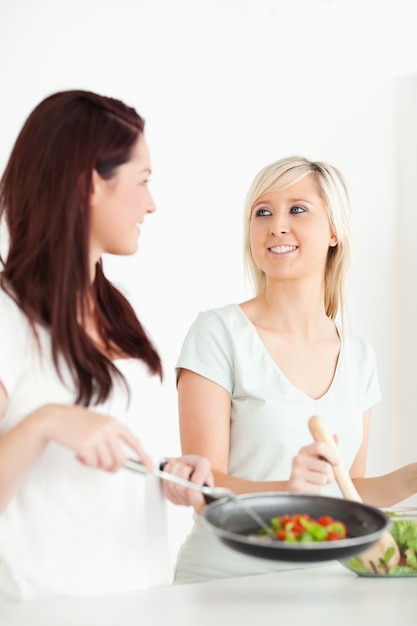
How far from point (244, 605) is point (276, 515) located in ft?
0.52

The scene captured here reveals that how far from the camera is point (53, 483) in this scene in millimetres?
1524

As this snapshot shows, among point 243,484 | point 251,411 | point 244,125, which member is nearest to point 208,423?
point 251,411

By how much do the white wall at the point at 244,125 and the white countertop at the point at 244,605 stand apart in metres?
2.29

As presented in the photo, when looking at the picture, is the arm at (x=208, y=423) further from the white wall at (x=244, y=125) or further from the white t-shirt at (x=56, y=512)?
the white wall at (x=244, y=125)

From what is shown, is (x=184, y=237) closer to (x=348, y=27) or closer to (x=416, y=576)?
(x=348, y=27)

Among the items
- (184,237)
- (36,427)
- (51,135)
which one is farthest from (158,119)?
(36,427)

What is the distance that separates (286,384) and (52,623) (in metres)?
0.94

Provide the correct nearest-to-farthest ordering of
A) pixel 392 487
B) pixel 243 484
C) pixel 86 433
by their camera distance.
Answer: pixel 86 433
pixel 243 484
pixel 392 487

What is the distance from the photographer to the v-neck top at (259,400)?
209 centimetres

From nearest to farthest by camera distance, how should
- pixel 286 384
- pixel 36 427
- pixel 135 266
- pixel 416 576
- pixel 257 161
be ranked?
pixel 36 427
pixel 416 576
pixel 286 384
pixel 135 266
pixel 257 161

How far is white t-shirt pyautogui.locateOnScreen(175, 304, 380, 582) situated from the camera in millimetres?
2076

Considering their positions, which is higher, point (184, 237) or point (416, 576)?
point (184, 237)

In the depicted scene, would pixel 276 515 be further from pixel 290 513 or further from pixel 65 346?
pixel 65 346

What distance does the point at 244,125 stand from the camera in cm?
429
